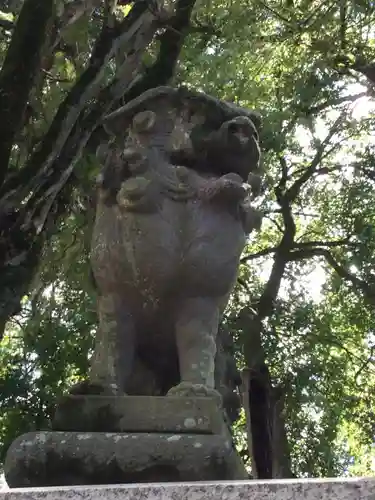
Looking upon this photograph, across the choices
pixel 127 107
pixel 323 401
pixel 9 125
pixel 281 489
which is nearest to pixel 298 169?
pixel 323 401

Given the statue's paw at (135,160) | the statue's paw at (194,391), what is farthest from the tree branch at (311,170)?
the statue's paw at (194,391)

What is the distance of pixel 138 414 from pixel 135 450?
17 centimetres

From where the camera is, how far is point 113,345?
8.32 feet

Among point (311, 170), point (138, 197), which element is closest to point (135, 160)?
point (138, 197)

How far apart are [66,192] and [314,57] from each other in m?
3.79

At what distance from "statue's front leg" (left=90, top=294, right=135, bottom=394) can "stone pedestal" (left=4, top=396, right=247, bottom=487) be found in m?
0.24

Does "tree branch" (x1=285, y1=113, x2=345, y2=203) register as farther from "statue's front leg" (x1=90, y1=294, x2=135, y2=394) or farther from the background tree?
"statue's front leg" (x1=90, y1=294, x2=135, y2=394)

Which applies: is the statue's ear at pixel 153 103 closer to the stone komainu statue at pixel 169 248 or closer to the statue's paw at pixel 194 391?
the stone komainu statue at pixel 169 248

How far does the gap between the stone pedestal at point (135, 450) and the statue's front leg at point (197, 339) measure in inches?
7.9

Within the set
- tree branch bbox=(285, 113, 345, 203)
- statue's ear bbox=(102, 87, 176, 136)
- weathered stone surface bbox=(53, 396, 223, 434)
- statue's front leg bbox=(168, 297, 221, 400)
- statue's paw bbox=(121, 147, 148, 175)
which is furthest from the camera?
tree branch bbox=(285, 113, 345, 203)

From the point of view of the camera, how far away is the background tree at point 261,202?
5.02 m

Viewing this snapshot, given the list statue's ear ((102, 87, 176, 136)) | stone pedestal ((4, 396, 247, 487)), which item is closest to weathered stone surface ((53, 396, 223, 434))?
stone pedestal ((4, 396, 247, 487))

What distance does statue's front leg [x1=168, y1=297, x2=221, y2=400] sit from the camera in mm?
2453

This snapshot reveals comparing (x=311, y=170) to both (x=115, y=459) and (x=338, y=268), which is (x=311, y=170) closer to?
(x=338, y=268)
